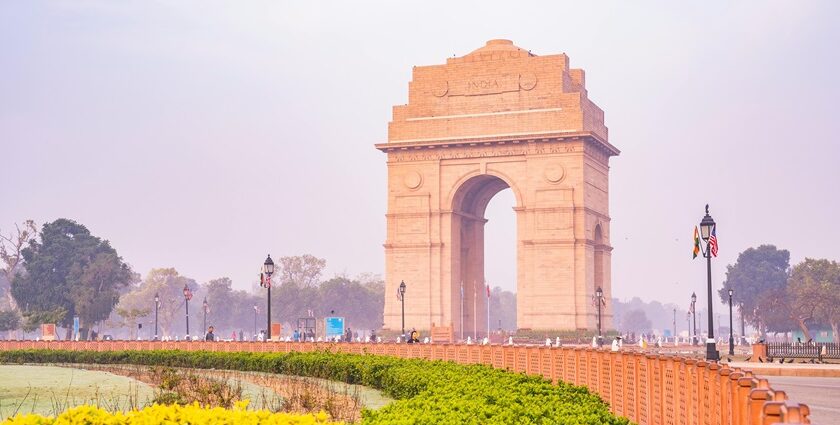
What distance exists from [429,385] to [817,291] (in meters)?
107

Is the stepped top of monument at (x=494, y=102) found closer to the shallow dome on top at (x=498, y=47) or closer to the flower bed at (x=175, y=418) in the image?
the shallow dome on top at (x=498, y=47)

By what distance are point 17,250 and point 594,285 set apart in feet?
215

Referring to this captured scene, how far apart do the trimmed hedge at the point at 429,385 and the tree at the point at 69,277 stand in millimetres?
67482

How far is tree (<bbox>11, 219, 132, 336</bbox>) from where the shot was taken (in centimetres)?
11106

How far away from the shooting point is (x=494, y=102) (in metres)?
70.6

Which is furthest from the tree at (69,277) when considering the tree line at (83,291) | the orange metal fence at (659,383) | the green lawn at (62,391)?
the orange metal fence at (659,383)

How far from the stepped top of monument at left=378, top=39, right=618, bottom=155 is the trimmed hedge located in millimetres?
30907

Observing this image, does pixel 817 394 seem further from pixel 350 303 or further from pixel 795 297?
pixel 350 303

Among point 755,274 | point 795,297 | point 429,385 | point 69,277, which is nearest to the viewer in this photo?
point 429,385

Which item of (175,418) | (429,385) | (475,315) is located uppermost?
(475,315)

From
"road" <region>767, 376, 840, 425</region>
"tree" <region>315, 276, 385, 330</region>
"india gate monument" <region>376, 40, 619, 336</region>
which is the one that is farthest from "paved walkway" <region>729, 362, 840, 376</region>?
"tree" <region>315, 276, 385, 330</region>

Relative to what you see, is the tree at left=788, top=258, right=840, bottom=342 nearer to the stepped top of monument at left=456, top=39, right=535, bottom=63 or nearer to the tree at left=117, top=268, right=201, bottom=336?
the stepped top of monument at left=456, top=39, right=535, bottom=63

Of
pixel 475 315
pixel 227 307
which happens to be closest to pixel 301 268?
pixel 227 307

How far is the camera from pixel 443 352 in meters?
34.1
